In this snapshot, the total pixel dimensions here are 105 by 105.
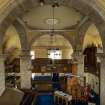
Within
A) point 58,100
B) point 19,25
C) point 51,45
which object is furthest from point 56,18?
point 51,45

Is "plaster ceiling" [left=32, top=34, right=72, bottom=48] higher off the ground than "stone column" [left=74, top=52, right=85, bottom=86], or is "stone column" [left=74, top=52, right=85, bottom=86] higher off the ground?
"plaster ceiling" [left=32, top=34, right=72, bottom=48]

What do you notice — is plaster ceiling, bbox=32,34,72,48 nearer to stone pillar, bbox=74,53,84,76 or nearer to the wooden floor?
stone pillar, bbox=74,53,84,76

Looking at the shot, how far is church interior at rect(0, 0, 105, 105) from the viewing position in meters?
7.14

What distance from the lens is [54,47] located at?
76.4 feet

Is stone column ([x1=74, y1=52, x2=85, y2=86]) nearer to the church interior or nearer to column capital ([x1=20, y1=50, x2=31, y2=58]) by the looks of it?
the church interior

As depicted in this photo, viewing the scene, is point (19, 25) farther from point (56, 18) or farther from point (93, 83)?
point (93, 83)

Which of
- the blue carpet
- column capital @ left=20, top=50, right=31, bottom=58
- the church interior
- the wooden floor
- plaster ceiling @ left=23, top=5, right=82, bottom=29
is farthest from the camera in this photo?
column capital @ left=20, top=50, right=31, bottom=58

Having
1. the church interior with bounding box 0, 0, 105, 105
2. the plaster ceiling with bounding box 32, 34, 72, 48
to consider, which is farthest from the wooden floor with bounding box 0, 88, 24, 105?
the plaster ceiling with bounding box 32, 34, 72, 48

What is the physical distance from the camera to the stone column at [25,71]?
1530 cm

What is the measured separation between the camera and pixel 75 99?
14.6 m

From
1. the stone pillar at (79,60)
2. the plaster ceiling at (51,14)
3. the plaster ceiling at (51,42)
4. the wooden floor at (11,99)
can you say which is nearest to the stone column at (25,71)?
the stone pillar at (79,60)

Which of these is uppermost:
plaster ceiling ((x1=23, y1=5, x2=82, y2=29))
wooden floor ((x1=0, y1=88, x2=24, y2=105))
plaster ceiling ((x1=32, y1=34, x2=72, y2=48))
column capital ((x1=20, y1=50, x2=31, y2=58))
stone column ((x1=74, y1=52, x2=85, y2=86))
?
plaster ceiling ((x1=23, y1=5, x2=82, y2=29))

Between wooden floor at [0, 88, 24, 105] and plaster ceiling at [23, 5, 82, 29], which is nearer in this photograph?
wooden floor at [0, 88, 24, 105]

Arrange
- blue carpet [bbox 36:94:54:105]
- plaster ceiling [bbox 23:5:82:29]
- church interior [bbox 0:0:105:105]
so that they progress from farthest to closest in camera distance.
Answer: blue carpet [bbox 36:94:54:105] → plaster ceiling [bbox 23:5:82:29] → church interior [bbox 0:0:105:105]
